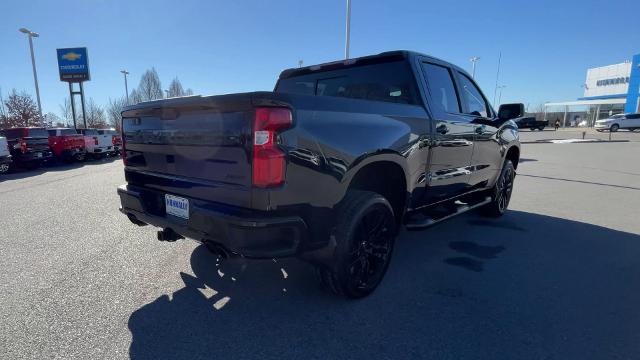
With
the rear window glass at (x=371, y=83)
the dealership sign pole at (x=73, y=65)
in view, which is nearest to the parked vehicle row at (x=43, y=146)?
the rear window glass at (x=371, y=83)

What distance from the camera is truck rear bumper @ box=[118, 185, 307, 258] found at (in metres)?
2.04

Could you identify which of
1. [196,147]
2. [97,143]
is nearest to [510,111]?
[196,147]

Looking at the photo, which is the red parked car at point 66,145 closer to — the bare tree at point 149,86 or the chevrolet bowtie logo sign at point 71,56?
the chevrolet bowtie logo sign at point 71,56

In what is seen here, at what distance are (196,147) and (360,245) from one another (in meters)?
1.44

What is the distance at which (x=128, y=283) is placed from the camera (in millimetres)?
3104

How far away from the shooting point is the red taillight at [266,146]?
2.03m

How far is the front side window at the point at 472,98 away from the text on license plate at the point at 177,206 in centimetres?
329

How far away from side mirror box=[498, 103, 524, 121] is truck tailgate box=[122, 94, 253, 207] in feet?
12.8

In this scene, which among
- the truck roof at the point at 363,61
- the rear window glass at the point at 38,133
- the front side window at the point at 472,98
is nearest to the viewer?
the truck roof at the point at 363,61

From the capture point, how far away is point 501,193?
5.34 metres

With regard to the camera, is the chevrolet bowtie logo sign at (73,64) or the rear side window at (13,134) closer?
the rear side window at (13,134)

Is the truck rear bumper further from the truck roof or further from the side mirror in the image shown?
the side mirror

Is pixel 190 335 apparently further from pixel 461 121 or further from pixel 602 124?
pixel 602 124

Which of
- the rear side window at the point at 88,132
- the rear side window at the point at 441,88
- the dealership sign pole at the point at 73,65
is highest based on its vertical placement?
the dealership sign pole at the point at 73,65
